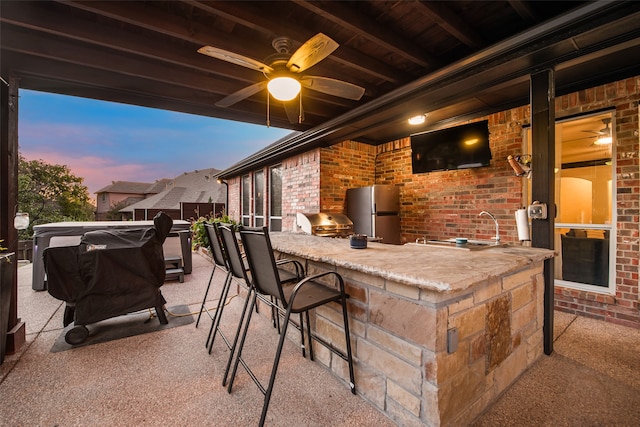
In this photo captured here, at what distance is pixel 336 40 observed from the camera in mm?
2463

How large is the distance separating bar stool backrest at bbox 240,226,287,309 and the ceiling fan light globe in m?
1.45

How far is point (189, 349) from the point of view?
7.60ft

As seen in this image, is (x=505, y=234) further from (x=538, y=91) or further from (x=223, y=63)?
(x=223, y=63)

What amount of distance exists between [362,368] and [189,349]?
1583mm

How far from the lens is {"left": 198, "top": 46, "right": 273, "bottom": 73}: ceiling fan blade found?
75.5 inches

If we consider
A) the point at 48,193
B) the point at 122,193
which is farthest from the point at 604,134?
the point at 122,193

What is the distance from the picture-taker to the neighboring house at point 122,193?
2817cm

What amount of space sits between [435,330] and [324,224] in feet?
8.90

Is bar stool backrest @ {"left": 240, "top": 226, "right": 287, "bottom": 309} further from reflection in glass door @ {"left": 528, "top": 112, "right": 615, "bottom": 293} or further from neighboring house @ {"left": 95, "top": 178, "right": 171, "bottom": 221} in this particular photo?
neighboring house @ {"left": 95, "top": 178, "right": 171, "bottom": 221}

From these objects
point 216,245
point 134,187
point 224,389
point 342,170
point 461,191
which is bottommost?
point 224,389

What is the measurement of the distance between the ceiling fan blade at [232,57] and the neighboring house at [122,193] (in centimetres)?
3078

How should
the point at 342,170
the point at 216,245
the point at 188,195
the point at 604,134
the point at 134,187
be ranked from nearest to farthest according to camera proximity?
the point at 216,245 < the point at 604,134 < the point at 342,170 < the point at 188,195 < the point at 134,187

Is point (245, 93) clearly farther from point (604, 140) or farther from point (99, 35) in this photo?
point (604, 140)

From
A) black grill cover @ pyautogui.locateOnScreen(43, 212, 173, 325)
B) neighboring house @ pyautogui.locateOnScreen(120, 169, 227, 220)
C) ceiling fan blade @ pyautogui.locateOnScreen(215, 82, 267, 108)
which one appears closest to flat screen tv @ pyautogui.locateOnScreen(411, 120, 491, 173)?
ceiling fan blade @ pyautogui.locateOnScreen(215, 82, 267, 108)
